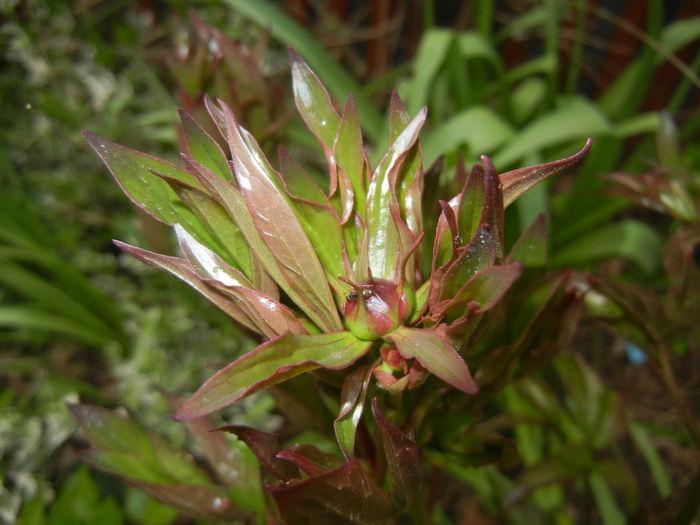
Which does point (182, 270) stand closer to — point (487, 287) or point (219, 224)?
point (219, 224)

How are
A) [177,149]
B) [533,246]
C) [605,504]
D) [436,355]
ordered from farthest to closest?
1. [177,149]
2. [605,504]
3. [533,246]
4. [436,355]

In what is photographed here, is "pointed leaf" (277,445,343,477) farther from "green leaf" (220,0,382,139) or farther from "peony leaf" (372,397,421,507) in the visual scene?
"green leaf" (220,0,382,139)

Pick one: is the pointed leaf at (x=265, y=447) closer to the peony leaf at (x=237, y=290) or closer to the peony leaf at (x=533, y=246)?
the peony leaf at (x=237, y=290)

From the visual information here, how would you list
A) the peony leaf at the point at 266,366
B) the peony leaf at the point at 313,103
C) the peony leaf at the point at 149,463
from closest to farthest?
the peony leaf at the point at 266,366 < the peony leaf at the point at 313,103 < the peony leaf at the point at 149,463

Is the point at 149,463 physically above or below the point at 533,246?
below

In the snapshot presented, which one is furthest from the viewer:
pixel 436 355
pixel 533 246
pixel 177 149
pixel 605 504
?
pixel 177 149

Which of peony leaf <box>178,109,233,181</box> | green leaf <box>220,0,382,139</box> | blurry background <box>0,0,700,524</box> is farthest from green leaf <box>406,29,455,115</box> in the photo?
peony leaf <box>178,109,233,181</box>

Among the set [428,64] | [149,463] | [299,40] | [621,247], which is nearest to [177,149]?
[299,40]

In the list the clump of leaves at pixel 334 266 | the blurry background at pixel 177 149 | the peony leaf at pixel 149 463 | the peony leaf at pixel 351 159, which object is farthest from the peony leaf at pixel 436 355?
the blurry background at pixel 177 149
